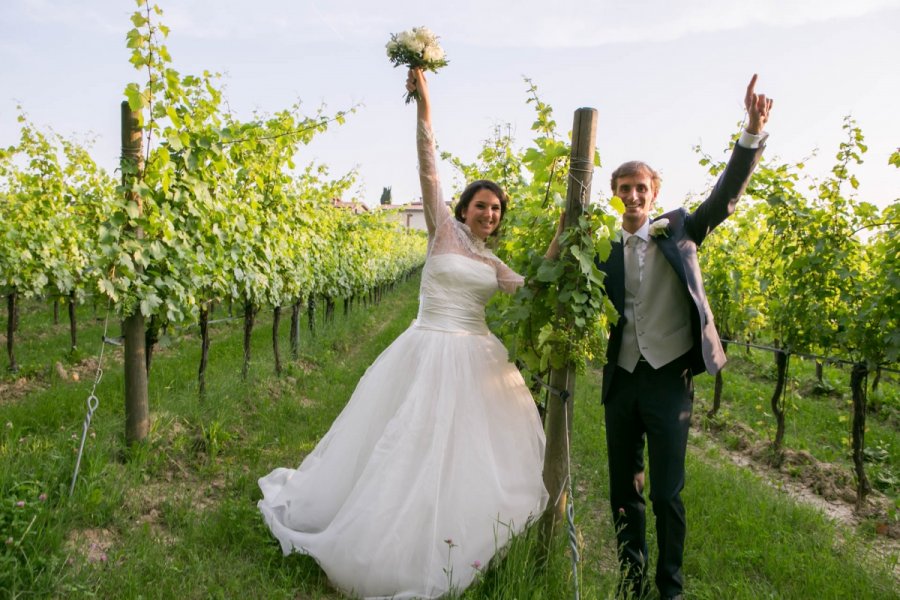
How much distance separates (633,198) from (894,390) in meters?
7.03

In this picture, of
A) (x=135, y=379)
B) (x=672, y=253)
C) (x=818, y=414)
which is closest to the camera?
(x=672, y=253)

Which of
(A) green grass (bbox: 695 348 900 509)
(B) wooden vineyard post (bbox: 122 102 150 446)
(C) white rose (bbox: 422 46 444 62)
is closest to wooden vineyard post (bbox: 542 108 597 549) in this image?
(C) white rose (bbox: 422 46 444 62)

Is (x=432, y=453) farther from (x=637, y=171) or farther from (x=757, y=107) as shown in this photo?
(x=757, y=107)

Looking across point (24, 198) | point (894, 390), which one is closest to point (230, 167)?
point (24, 198)

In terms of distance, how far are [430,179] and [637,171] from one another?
1.00 meters

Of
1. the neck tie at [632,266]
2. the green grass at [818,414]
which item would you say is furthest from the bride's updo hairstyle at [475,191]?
the green grass at [818,414]

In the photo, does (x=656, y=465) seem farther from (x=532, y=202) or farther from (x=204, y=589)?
(x=204, y=589)

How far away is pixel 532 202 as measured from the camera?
330 centimetres

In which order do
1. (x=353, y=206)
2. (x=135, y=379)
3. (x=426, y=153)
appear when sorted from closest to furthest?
(x=426, y=153) → (x=135, y=379) → (x=353, y=206)

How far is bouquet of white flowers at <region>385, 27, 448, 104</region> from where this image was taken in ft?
8.63

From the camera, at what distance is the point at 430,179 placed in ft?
9.49

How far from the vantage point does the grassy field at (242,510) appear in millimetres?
2354

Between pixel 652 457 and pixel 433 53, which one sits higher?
pixel 433 53

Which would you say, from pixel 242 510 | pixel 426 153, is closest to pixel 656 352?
pixel 426 153
